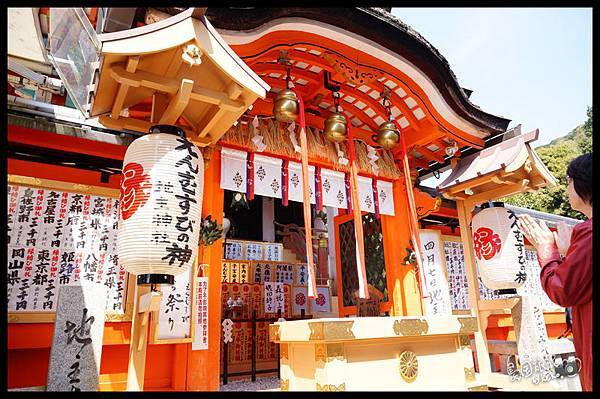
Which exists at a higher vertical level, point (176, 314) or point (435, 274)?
point (435, 274)

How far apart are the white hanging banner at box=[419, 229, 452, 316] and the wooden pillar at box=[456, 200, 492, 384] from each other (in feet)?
2.66

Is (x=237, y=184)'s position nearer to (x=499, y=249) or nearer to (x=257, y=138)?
(x=257, y=138)

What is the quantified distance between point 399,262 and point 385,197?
4.06 feet

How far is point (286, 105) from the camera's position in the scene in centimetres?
548

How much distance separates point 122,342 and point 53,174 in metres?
2.23

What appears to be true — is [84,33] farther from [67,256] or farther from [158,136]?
[67,256]

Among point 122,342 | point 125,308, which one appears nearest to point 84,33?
point 125,308

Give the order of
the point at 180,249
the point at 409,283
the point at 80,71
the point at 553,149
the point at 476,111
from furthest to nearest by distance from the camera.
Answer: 1. the point at 553,149
2. the point at 409,283
3. the point at 476,111
4. the point at 80,71
5. the point at 180,249

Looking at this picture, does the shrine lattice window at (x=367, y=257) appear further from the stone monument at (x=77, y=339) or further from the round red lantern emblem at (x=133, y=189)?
the round red lantern emblem at (x=133, y=189)

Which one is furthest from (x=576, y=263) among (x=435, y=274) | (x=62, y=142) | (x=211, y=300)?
(x=435, y=274)

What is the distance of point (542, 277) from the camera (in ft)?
7.66

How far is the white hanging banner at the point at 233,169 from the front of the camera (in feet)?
18.1

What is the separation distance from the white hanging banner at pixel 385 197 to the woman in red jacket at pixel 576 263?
455 cm

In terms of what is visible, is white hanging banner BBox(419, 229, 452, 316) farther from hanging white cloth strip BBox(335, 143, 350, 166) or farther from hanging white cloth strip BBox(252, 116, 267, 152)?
hanging white cloth strip BBox(252, 116, 267, 152)
